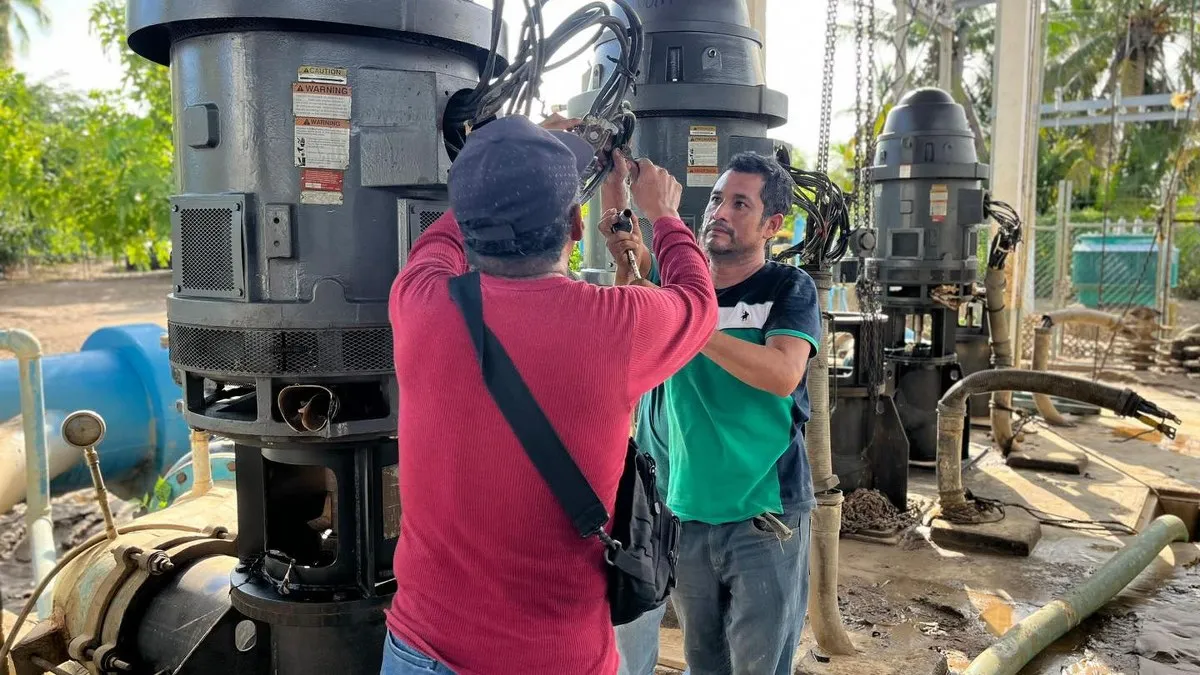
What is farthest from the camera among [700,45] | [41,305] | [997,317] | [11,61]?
[11,61]

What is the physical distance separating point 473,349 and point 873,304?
12.5ft

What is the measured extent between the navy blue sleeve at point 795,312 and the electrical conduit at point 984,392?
8.92 feet

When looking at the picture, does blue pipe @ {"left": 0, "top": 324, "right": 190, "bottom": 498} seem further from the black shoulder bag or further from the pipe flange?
the black shoulder bag

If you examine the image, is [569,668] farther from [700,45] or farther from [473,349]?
[700,45]

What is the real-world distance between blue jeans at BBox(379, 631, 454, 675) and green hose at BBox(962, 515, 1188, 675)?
233 centimetres

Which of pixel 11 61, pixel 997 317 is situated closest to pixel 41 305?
pixel 11 61

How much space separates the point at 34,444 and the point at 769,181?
3278 millimetres

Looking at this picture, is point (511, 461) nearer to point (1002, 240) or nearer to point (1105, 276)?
point (1002, 240)

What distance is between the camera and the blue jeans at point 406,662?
1.64 metres

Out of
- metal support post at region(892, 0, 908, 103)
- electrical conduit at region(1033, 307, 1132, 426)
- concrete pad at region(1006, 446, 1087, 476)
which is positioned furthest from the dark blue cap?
metal support post at region(892, 0, 908, 103)

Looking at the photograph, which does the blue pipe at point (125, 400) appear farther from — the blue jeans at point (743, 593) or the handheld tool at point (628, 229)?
the handheld tool at point (628, 229)

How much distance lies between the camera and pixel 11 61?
25000mm

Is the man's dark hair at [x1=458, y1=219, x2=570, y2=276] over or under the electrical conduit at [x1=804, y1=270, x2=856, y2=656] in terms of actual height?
over

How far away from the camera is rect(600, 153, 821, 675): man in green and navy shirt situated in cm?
239
